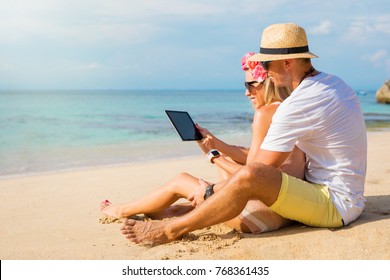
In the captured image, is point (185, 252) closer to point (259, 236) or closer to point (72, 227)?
point (259, 236)

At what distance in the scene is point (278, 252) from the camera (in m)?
3.69

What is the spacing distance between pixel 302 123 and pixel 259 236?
1.02m

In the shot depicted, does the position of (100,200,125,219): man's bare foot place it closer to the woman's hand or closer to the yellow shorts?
the woman's hand

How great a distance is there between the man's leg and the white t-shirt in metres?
0.22

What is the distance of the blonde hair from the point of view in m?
4.18

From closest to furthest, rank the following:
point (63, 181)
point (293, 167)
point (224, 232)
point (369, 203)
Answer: point (293, 167) → point (224, 232) → point (369, 203) → point (63, 181)


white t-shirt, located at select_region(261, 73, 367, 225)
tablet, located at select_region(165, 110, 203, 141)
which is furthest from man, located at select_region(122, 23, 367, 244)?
tablet, located at select_region(165, 110, 203, 141)

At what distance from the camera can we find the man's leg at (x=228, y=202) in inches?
141

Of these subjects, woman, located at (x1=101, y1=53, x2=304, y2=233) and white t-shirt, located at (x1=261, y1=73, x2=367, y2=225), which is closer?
white t-shirt, located at (x1=261, y1=73, x2=367, y2=225)

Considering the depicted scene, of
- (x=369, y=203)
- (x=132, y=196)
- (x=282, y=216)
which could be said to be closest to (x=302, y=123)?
(x=282, y=216)

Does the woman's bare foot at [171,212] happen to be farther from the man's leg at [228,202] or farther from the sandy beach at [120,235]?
the man's leg at [228,202]

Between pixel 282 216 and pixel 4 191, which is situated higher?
pixel 282 216

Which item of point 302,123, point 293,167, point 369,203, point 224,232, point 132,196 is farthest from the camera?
point 132,196

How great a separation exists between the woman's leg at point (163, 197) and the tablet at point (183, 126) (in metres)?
0.35
